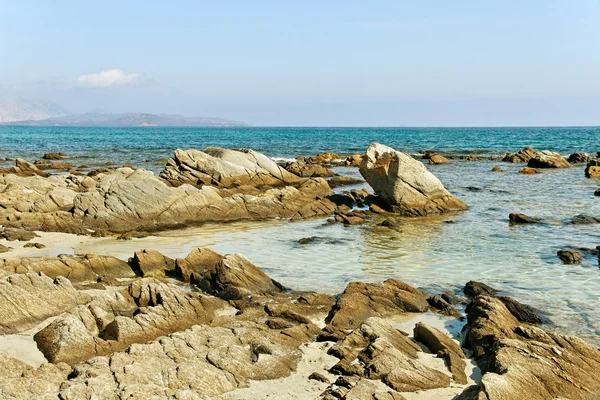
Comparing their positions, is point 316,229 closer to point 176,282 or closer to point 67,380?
point 176,282

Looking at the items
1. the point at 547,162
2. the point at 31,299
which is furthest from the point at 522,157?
the point at 31,299

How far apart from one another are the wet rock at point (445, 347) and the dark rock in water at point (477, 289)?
3.16m

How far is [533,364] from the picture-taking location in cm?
841

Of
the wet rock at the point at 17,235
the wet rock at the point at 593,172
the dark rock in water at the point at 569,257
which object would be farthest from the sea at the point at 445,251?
the wet rock at the point at 593,172

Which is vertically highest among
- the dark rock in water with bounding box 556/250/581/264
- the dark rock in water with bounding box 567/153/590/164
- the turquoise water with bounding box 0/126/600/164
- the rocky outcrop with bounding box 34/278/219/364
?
the dark rock in water with bounding box 567/153/590/164

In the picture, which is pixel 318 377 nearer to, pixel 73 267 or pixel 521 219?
pixel 73 267

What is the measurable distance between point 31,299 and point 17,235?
811 centimetres

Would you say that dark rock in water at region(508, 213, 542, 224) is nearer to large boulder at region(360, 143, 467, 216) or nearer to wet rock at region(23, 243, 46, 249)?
large boulder at region(360, 143, 467, 216)

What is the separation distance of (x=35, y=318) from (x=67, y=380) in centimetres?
322

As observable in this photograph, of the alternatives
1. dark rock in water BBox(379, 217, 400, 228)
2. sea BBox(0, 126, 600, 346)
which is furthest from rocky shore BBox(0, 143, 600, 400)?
dark rock in water BBox(379, 217, 400, 228)

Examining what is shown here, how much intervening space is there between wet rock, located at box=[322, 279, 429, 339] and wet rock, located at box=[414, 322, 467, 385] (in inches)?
53.0

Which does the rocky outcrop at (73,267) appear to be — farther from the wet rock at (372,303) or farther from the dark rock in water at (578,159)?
the dark rock in water at (578,159)

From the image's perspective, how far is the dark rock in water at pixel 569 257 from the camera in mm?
16016

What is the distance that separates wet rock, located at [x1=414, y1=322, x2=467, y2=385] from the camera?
9.09m
